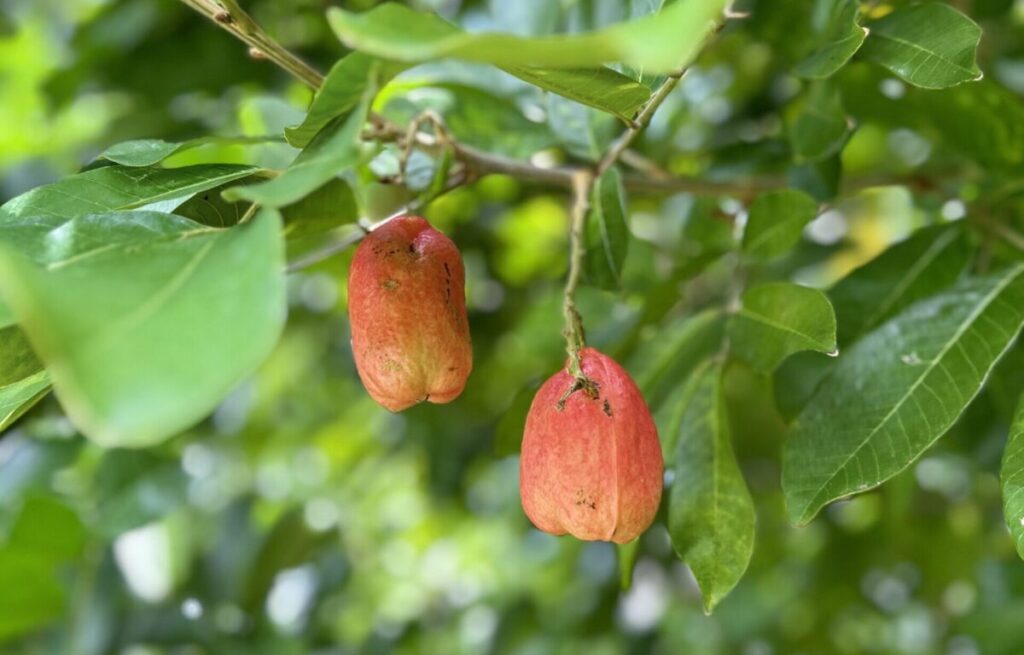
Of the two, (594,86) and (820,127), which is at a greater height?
(594,86)

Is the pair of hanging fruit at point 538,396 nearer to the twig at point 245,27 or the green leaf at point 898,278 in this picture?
the twig at point 245,27

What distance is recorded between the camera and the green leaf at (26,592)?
49.7 inches

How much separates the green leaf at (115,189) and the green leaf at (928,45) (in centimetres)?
48

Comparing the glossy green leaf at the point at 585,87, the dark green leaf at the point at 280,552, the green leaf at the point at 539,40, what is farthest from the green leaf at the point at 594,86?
the dark green leaf at the point at 280,552

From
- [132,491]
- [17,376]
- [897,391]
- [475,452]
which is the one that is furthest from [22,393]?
[475,452]

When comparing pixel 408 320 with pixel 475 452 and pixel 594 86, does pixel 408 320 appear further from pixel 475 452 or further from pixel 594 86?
pixel 475 452

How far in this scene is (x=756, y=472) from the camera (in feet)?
6.23

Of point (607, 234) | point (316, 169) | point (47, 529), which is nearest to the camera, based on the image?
point (316, 169)

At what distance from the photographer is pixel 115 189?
706 mm

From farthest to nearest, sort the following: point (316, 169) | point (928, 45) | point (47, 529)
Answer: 1. point (47, 529)
2. point (928, 45)
3. point (316, 169)

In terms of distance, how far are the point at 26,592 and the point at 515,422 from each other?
713 mm

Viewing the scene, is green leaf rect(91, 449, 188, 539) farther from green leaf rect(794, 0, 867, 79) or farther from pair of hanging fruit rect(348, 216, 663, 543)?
green leaf rect(794, 0, 867, 79)

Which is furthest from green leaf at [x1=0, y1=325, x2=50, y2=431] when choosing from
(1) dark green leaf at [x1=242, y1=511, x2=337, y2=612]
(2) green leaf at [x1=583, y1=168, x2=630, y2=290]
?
(1) dark green leaf at [x1=242, y1=511, x2=337, y2=612]

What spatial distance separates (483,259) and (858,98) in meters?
0.84
